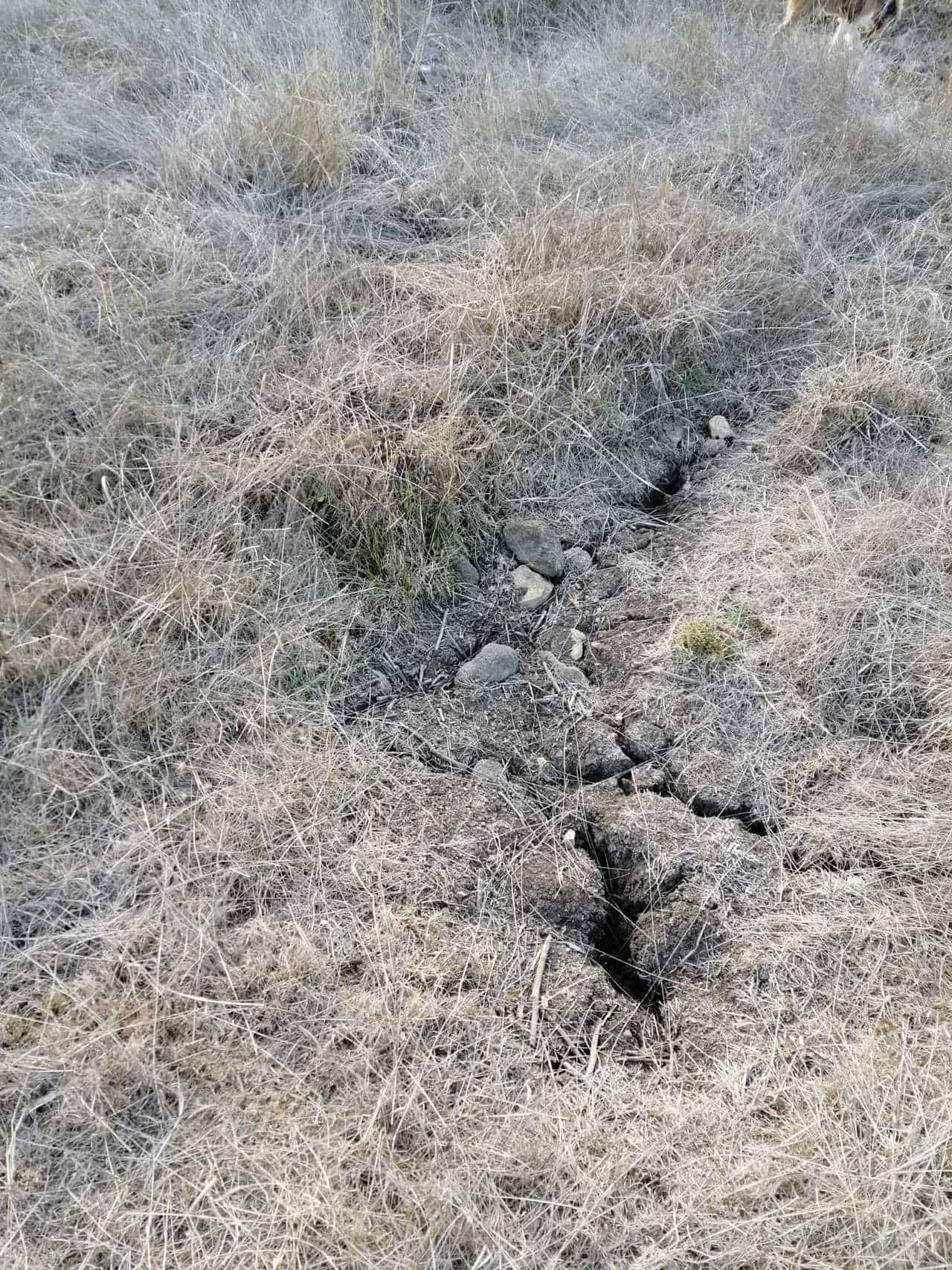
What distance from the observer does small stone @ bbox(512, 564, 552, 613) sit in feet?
7.90

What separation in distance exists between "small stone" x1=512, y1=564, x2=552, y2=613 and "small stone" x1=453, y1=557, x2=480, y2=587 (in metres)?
0.10

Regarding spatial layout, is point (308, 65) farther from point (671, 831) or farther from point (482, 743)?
point (671, 831)

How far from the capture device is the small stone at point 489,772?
80.7 inches

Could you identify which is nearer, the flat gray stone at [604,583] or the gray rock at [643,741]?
the gray rock at [643,741]

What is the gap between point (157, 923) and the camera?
1.76m

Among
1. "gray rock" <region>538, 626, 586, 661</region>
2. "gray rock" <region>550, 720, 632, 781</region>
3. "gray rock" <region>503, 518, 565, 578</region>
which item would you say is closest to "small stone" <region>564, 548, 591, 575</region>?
"gray rock" <region>503, 518, 565, 578</region>

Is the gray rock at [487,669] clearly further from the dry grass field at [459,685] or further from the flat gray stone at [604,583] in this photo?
the flat gray stone at [604,583]

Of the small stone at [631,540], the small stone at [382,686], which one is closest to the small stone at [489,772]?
the small stone at [382,686]

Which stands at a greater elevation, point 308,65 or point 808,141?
point 808,141

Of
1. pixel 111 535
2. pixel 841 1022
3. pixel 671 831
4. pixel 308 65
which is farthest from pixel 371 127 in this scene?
pixel 841 1022

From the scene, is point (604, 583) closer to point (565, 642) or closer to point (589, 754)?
point (565, 642)

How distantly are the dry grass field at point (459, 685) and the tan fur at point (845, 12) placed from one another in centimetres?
101

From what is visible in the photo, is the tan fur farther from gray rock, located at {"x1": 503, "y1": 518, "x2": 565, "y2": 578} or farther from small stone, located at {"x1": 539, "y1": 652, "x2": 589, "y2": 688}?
small stone, located at {"x1": 539, "y1": 652, "x2": 589, "y2": 688}

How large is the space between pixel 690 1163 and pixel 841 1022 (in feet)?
1.22
